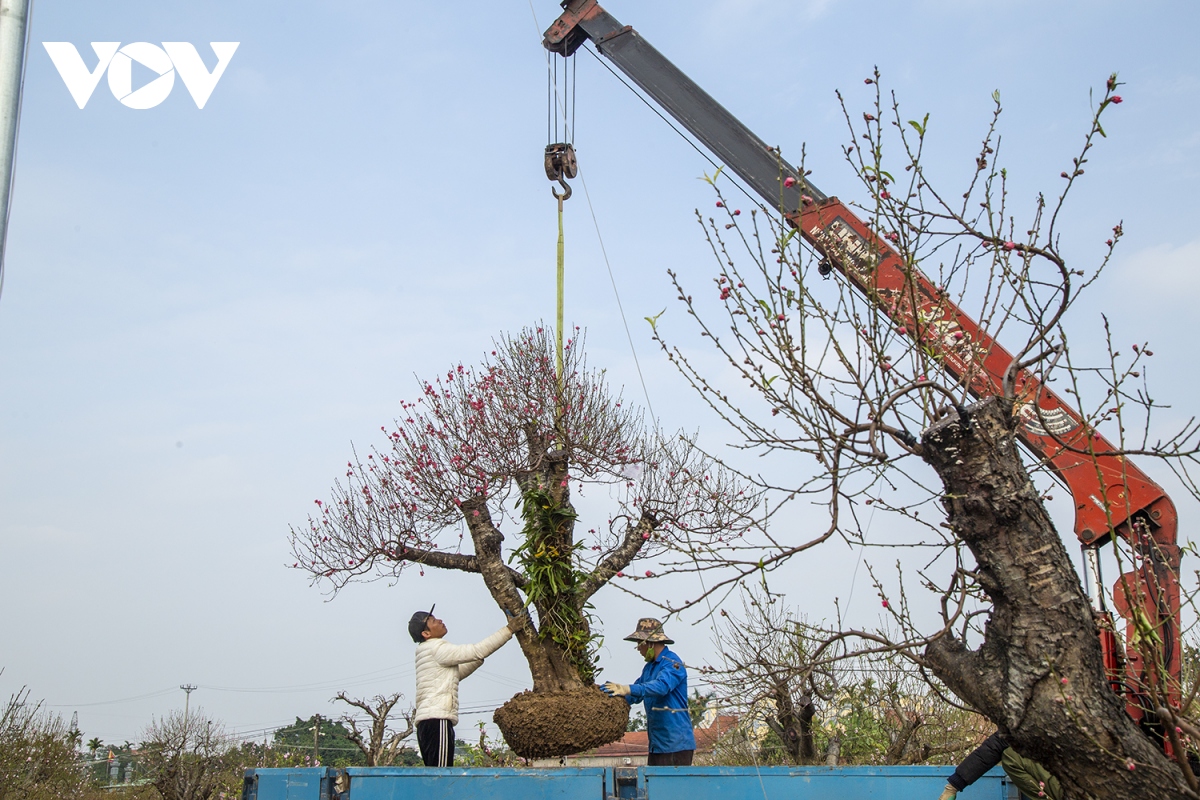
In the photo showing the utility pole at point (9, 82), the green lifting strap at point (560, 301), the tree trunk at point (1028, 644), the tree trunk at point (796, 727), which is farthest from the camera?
the tree trunk at point (796, 727)

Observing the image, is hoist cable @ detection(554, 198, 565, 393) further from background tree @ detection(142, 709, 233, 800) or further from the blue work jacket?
background tree @ detection(142, 709, 233, 800)

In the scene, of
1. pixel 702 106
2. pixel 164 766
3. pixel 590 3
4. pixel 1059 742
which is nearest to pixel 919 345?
pixel 1059 742

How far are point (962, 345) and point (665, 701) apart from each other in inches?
125

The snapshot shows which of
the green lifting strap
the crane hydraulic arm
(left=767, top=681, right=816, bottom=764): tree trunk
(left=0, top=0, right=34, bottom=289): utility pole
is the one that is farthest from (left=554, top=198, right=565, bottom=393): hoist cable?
(left=0, top=0, right=34, bottom=289): utility pole

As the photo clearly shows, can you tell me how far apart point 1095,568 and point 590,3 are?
6.01m

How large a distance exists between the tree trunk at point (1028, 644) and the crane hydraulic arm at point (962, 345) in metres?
0.19

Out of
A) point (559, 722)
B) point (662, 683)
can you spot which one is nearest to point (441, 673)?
point (559, 722)

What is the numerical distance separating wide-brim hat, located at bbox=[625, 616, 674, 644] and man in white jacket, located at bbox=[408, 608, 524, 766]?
927 mm

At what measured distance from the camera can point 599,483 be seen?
8.55 m

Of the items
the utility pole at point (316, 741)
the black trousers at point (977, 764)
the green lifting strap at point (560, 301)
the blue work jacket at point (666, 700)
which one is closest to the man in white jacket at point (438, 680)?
the blue work jacket at point (666, 700)

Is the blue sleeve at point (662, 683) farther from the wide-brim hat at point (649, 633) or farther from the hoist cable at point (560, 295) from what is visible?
the hoist cable at point (560, 295)

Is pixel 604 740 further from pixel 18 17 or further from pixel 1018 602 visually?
pixel 18 17

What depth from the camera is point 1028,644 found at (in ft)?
11.3

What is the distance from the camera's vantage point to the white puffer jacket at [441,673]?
6125 mm
